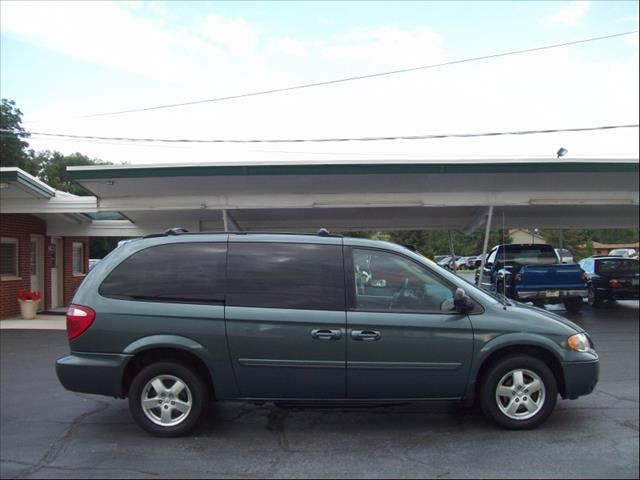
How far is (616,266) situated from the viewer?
812cm

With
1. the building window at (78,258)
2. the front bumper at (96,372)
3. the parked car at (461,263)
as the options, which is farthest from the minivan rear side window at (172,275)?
the building window at (78,258)

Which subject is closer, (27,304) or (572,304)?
(572,304)

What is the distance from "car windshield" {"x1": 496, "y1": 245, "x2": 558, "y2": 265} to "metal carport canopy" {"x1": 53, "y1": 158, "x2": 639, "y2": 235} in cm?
123

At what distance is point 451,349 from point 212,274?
2245mm

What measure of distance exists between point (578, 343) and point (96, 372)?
431 centimetres

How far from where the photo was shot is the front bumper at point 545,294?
7.39m

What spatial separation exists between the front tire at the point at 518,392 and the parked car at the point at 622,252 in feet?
7.11

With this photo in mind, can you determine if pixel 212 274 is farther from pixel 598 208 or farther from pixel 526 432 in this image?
pixel 598 208

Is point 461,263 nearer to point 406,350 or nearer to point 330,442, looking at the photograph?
point 406,350

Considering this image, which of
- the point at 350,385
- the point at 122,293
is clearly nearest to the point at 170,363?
the point at 122,293

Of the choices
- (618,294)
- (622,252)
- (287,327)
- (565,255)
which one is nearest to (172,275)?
(287,327)

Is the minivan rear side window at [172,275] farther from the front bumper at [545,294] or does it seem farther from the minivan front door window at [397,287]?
the front bumper at [545,294]

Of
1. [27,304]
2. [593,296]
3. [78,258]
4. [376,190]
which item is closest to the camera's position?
[593,296]

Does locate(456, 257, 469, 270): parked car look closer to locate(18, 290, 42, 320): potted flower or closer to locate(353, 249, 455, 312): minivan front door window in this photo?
locate(353, 249, 455, 312): minivan front door window
